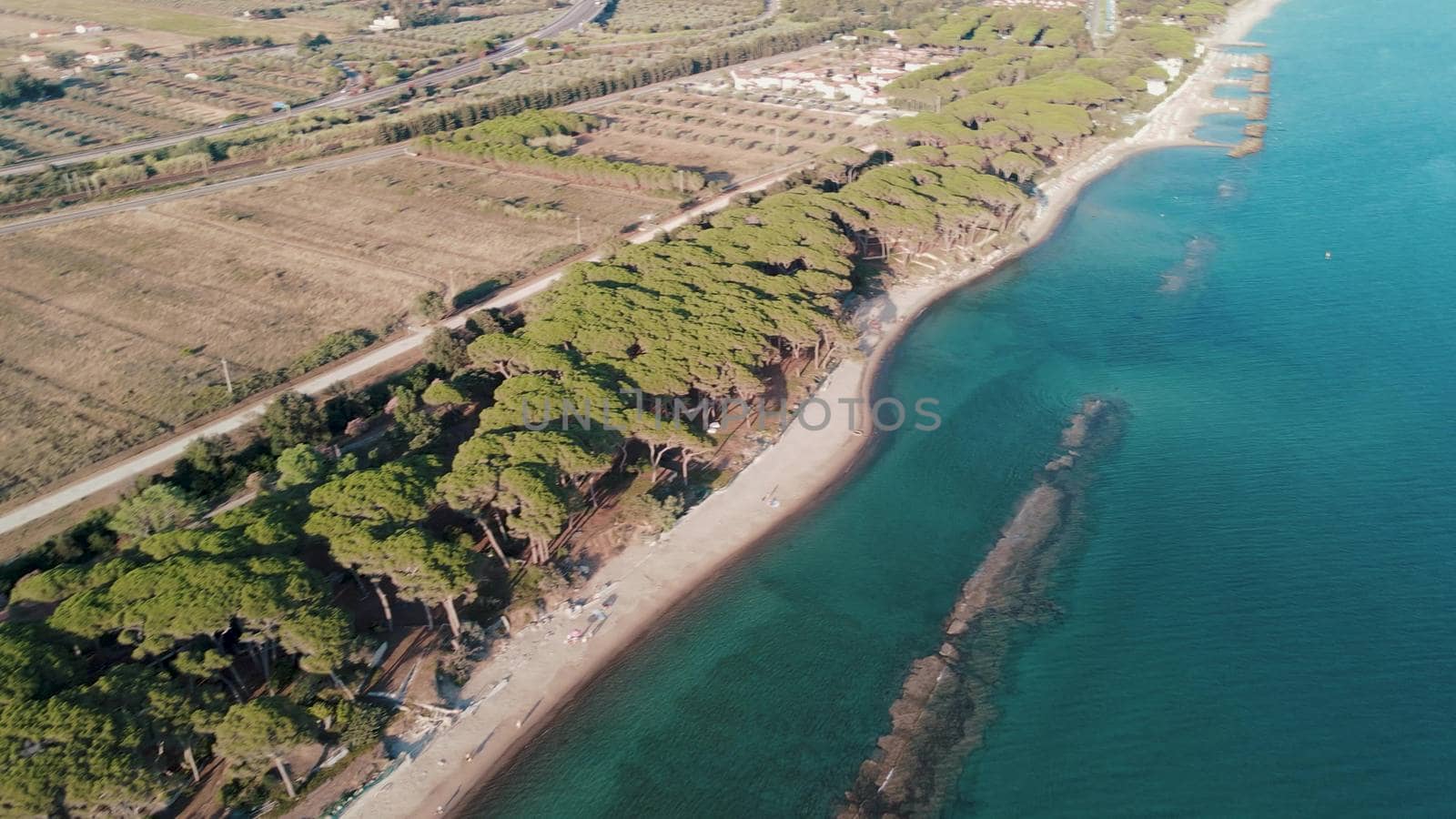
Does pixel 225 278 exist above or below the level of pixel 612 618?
above

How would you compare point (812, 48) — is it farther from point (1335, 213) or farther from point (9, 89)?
point (9, 89)

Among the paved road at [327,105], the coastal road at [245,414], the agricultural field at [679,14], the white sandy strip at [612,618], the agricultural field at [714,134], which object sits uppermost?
the agricultural field at [679,14]

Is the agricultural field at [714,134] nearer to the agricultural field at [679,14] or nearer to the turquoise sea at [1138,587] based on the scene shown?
the turquoise sea at [1138,587]

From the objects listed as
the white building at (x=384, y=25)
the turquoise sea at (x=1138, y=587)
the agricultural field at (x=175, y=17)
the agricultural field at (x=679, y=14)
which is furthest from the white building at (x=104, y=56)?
the turquoise sea at (x=1138, y=587)

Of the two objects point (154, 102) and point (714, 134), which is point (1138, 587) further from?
point (154, 102)

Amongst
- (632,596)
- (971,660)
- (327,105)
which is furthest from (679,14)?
(971,660)

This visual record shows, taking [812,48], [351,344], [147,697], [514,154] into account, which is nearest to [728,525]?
[147,697]
